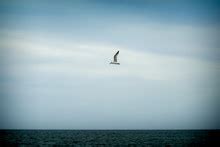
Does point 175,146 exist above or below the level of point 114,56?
below

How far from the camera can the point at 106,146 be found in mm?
29391

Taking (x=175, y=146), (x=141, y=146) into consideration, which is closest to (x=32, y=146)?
(x=141, y=146)

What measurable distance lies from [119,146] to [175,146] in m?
4.36

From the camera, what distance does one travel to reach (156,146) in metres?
29.9

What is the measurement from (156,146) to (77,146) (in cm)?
619

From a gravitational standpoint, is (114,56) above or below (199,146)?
above

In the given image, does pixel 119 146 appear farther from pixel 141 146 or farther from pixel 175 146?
pixel 175 146

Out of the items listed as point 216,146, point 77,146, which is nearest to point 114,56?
point 77,146

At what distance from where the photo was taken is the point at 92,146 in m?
29.1

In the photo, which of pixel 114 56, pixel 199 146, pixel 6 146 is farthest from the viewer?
pixel 199 146

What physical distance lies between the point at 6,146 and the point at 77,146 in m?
5.18

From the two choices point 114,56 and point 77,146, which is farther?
point 77,146

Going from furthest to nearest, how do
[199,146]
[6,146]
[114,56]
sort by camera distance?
1. [199,146]
2. [6,146]
3. [114,56]

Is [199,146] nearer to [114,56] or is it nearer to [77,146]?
[77,146]
